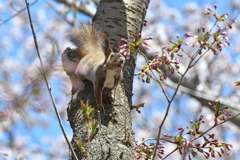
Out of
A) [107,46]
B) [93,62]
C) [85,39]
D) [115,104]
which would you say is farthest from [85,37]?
[115,104]

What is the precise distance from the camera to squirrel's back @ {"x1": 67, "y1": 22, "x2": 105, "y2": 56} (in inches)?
112

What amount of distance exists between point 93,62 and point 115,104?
883 mm

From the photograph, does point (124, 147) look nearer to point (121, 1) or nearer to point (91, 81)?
point (91, 81)

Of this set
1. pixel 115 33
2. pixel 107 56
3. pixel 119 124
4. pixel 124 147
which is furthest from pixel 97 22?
pixel 124 147

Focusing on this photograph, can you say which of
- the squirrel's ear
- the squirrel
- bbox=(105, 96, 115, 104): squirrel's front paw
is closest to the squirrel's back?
the squirrel

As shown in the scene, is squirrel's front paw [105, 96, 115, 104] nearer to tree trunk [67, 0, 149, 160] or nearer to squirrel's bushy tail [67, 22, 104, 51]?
tree trunk [67, 0, 149, 160]

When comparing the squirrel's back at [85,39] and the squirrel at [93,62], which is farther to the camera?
the squirrel's back at [85,39]

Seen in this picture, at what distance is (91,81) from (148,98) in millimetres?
7123

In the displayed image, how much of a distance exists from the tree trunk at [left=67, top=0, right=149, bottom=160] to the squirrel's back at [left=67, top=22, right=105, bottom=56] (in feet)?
0.68

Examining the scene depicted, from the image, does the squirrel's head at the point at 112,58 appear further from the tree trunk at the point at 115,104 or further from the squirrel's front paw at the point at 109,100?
the squirrel's front paw at the point at 109,100

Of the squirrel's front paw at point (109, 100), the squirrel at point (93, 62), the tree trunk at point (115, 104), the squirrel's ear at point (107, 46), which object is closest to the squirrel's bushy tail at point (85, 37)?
the squirrel at point (93, 62)

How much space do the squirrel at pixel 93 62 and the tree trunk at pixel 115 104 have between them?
8 centimetres

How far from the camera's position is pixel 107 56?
2.40 m

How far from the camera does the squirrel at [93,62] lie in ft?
7.42
